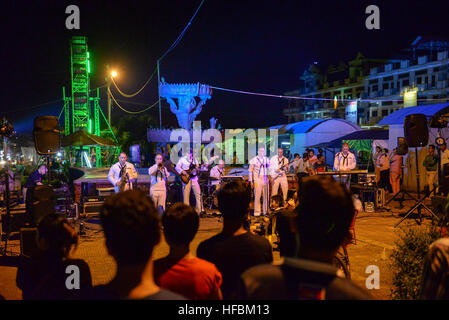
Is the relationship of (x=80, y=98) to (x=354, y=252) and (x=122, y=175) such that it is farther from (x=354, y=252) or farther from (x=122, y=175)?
(x=354, y=252)

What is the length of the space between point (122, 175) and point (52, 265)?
7311mm

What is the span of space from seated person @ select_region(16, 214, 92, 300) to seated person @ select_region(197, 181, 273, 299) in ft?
3.30

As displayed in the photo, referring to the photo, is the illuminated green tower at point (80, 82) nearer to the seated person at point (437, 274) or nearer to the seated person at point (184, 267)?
the seated person at point (184, 267)

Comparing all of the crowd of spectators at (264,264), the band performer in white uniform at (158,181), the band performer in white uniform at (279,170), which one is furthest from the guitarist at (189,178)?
the crowd of spectators at (264,264)

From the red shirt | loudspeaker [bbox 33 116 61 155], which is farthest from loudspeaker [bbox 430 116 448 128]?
loudspeaker [bbox 33 116 61 155]

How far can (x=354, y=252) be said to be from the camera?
7004 millimetres

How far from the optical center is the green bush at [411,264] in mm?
3825

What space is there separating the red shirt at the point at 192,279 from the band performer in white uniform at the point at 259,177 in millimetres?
A: 8671

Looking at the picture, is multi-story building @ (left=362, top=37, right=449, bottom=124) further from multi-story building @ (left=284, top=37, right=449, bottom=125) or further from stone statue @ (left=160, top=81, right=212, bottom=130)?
stone statue @ (left=160, top=81, right=212, bottom=130)

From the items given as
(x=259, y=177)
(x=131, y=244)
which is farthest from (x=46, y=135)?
(x=131, y=244)

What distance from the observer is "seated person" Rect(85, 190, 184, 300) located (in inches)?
64.2

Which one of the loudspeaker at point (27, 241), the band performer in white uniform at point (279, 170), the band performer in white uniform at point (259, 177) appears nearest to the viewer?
the loudspeaker at point (27, 241)

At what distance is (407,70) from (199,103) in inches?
1706
